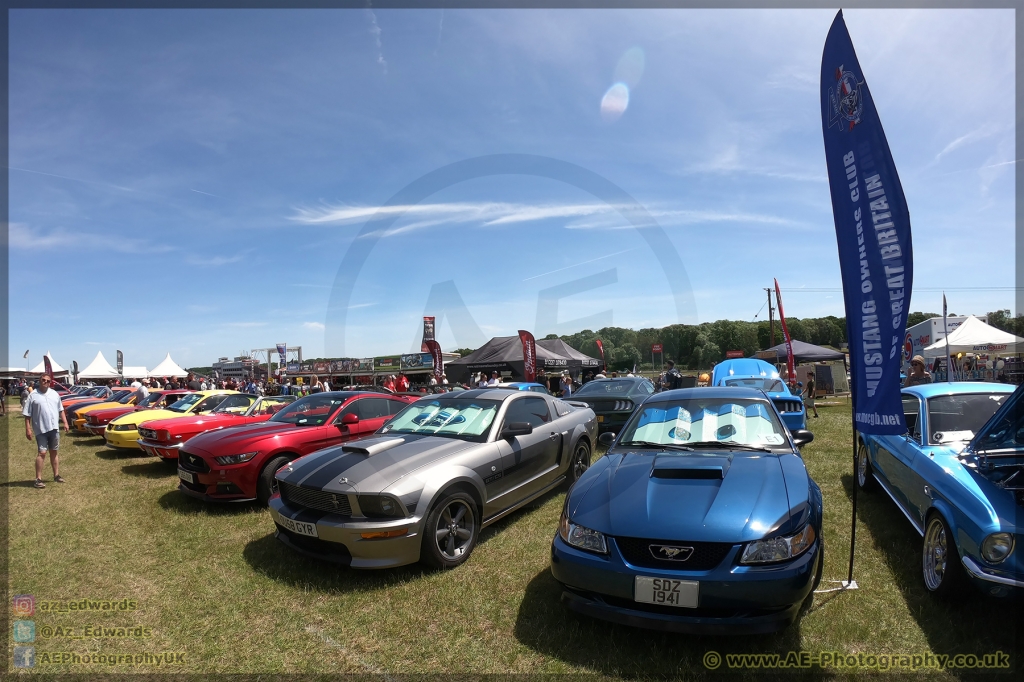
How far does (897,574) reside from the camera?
13.0ft

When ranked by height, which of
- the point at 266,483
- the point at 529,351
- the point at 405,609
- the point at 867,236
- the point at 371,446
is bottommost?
the point at 405,609

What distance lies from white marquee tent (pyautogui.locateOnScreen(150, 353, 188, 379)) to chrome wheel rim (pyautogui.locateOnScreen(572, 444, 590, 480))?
135 ft

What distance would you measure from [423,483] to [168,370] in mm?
43184

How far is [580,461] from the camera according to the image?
684 centimetres

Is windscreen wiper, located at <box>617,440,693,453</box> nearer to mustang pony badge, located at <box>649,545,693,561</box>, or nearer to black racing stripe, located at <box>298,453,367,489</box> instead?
mustang pony badge, located at <box>649,545,693,561</box>

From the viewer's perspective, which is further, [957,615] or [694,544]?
[957,615]

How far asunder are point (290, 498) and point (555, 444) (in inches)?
118

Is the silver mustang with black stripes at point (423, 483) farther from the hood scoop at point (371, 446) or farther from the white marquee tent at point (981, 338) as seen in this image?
the white marquee tent at point (981, 338)

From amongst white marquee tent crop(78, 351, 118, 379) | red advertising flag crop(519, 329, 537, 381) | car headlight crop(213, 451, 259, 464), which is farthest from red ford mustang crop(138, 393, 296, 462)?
white marquee tent crop(78, 351, 118, 379)

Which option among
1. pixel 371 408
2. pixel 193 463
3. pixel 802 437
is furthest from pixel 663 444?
pixel 193 463

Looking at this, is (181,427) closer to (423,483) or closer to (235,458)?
(235,458)

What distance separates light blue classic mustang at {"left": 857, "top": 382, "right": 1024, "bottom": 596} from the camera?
2945mm

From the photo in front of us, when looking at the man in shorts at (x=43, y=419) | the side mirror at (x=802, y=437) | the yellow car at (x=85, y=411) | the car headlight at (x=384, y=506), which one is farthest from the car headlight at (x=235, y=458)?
the yellow car at (x=85, y=411)

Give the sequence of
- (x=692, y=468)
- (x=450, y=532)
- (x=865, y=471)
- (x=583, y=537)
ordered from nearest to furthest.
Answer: (x=583, y=537) < (x=692, y=468) < (x=450, y=532) < (x=865, y=471)
